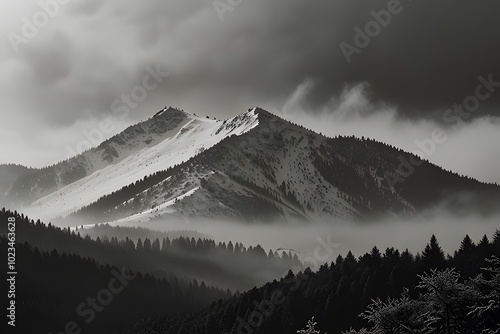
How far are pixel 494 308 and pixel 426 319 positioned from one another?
407 centimetres

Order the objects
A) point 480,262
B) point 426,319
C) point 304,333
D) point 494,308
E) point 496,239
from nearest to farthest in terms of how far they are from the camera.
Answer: point 494,308, point 426,319, point 304,333, point 480,262, point 496,239

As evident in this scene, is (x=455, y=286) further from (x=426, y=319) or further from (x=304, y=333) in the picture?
(x=304, y=333)

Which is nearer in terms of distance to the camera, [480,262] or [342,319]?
[480,262]

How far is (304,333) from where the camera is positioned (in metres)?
41.7

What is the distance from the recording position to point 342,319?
200 m

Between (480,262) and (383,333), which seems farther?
(480,262)

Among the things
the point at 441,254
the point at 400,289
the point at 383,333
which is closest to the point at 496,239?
the point at 441,254

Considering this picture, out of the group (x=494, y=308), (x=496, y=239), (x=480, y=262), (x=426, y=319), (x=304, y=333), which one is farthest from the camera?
(x=496, y=239)

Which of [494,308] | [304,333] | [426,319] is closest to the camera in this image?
[494,308]

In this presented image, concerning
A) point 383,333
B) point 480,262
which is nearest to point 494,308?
point 383,333

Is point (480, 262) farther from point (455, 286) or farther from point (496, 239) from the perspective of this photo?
point (455, 286)

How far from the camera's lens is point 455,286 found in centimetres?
3606

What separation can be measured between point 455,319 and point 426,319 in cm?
175

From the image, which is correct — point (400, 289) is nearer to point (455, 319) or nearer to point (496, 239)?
point (496, 239)
